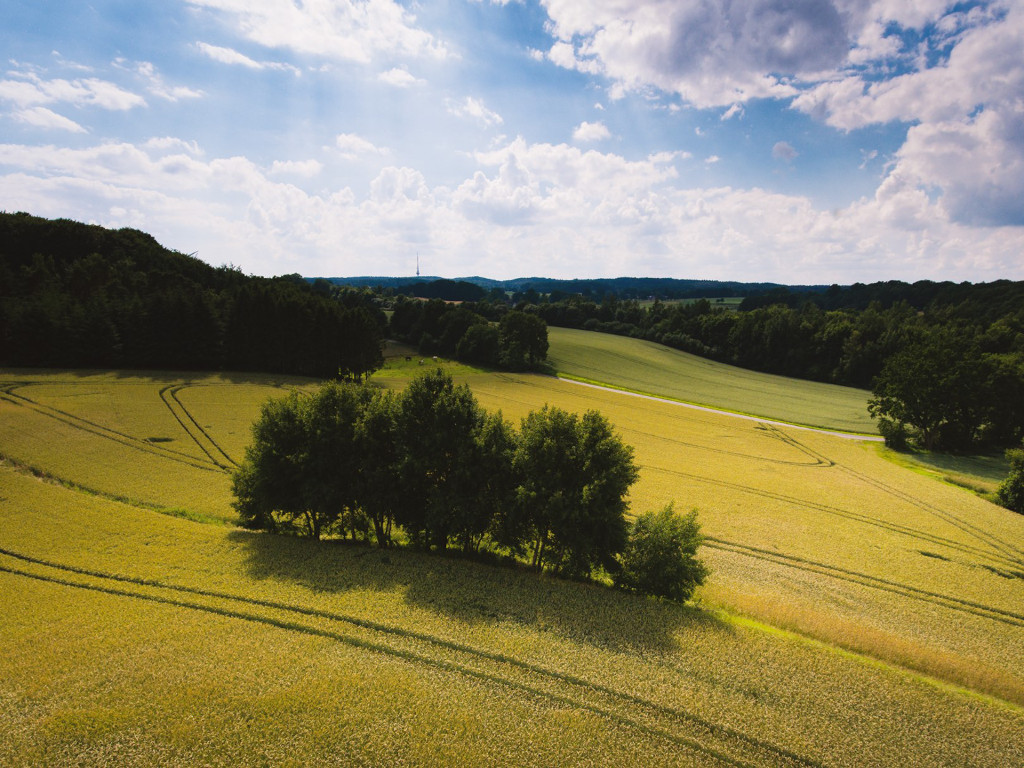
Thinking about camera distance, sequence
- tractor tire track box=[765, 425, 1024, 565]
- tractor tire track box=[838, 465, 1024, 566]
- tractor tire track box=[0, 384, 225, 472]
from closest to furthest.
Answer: tractor tire track box=[838, 465, 1024, 566] → tractor tire track box=[765, 425, 1024, 565] → tractor tire track box=[0, 384, 225, 472]

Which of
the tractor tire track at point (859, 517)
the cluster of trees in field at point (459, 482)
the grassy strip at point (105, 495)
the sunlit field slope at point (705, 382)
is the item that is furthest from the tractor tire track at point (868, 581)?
the sunlit field slope at point (705, 382)

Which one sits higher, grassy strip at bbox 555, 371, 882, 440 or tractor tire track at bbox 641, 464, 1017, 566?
grassy strip at bbox 555, 371, 882, 440

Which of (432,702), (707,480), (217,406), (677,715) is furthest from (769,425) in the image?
(217,406)

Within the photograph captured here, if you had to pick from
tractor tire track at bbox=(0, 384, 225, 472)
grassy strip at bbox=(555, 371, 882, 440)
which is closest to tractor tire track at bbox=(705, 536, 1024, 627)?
tractor tire track at bbox=(0, 384, 225, 472)

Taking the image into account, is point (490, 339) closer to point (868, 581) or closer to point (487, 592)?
point (868, 581)

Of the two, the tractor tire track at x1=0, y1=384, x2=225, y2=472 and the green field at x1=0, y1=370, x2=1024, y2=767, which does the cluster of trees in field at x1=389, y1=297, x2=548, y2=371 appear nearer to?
the tractor tire track at x1=0, y1=384, x2=225, y2=472

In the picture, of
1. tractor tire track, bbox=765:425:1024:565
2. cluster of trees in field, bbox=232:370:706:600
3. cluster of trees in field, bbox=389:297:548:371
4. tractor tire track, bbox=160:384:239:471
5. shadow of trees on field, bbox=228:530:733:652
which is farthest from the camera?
cluster of trees in field, bbox=389:297:548:371

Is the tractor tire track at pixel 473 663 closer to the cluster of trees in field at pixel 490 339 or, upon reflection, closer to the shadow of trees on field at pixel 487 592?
the shadow of trees on field at pixel 487 592
